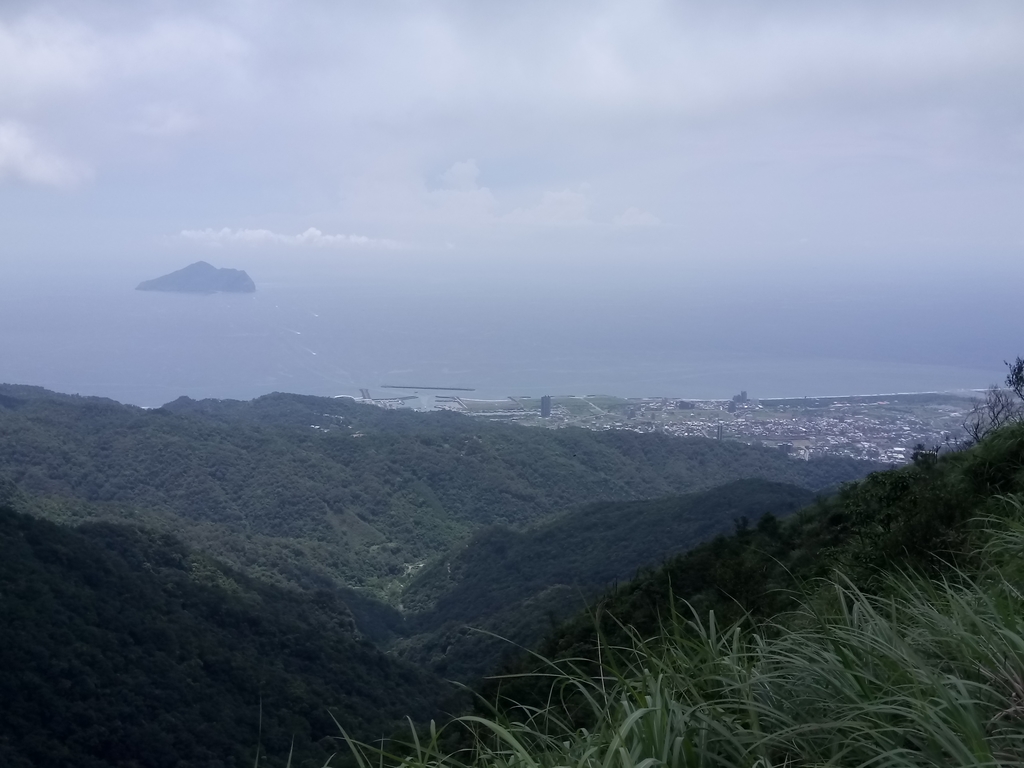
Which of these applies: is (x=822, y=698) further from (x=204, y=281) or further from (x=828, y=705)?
(x=204, y=281)

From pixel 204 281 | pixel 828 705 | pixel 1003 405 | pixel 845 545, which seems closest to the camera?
pixel 828 705

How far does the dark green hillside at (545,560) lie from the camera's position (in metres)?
17.0

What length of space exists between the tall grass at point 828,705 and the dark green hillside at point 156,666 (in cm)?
576

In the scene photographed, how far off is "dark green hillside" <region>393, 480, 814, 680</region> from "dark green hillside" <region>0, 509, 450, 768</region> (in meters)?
2.38

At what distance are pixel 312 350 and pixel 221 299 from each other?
1088 inches

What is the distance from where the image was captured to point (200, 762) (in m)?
10.1

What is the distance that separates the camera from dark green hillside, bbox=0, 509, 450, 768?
Result: 10305mm

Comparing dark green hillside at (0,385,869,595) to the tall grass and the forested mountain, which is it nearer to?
the forested mountain

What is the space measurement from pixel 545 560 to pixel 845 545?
16.5 metres

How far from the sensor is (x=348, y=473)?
34.1 metres

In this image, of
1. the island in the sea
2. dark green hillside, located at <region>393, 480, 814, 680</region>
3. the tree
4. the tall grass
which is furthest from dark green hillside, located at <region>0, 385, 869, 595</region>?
the island in the sea

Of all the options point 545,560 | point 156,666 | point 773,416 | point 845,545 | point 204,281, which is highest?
point 204,281

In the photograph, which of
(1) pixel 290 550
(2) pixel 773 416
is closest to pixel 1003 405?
(1) pixel 290 550

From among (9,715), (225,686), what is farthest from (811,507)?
(9,715)
